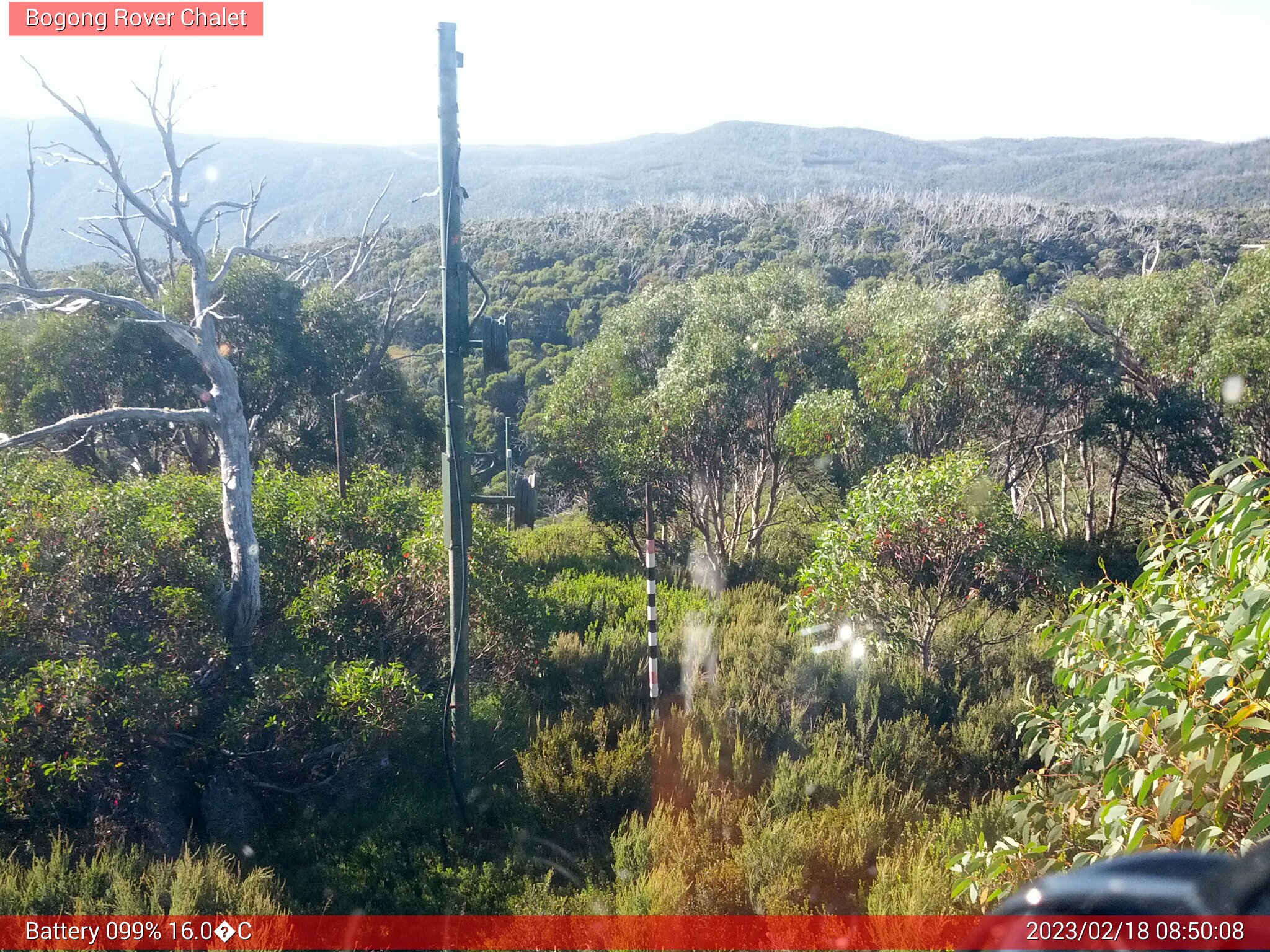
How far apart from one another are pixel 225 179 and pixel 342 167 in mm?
14115

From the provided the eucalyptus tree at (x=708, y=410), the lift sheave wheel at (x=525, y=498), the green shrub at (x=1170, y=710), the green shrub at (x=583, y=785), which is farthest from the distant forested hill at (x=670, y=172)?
the green shrub at (x=1170, y=710)

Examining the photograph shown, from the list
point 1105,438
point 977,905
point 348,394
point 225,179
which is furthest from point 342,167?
point 977,905

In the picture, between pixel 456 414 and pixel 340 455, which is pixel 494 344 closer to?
pixel 456 414

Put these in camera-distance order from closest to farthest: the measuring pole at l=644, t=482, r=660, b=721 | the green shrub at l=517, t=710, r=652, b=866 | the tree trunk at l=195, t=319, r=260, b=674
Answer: the green shrub at l=517, t=710, r=652, b=866 < the tree trunk at l=195, t=319, r=260, b=674 < the measuring pole at l=644, t=482, r=660, b=721

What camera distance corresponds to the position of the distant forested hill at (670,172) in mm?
59000

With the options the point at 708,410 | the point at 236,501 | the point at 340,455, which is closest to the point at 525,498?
the point at 340,455

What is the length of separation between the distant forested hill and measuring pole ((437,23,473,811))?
3980 centimetres

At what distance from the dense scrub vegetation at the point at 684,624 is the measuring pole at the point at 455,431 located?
48cm

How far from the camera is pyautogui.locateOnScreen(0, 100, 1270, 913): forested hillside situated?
338 cm

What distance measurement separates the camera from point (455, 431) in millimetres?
5641

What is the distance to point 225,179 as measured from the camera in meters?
78.9

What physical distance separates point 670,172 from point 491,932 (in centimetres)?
9397

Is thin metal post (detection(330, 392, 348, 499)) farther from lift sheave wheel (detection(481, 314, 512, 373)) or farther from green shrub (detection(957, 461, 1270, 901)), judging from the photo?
green shrub (detection(957, 461, 1270, 901))

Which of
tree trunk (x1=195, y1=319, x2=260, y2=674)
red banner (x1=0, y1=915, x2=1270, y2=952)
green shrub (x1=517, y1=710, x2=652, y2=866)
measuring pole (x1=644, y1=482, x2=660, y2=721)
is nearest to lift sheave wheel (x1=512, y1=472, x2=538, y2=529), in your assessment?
measuring pole (x1=644, y1=482, x2=660, y2=721)
